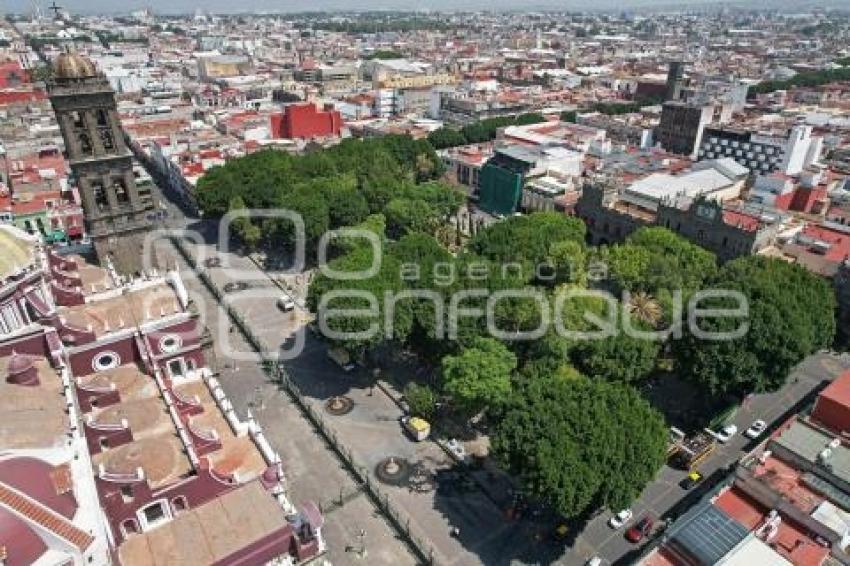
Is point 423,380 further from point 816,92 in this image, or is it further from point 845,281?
point 816,92

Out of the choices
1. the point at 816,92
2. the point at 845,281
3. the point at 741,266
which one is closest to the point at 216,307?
the point at 741,266

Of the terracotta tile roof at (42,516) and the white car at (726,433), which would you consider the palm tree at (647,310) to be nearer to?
the white car at (726,433)

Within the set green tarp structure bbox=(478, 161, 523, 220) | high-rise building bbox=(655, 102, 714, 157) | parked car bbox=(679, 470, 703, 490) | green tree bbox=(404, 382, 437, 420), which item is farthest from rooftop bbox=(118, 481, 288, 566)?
high-rise building bbox=(655, 102, 714, 157)

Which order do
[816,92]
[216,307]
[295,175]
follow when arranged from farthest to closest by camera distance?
[816,92] < [295,175] < [216,307]

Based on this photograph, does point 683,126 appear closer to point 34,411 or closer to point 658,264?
point 658,264

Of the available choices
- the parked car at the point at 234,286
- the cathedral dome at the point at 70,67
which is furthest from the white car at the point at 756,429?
the cathedral dome at the point at 70,67

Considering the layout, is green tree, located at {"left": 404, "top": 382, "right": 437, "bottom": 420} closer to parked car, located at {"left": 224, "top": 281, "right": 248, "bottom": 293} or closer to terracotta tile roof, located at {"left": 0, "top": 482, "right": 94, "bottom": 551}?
terracotta tile roof, located at {"left": 0, "top": 482, "right": 94, "bottom": 551}

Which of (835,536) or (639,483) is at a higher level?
(835,536)
